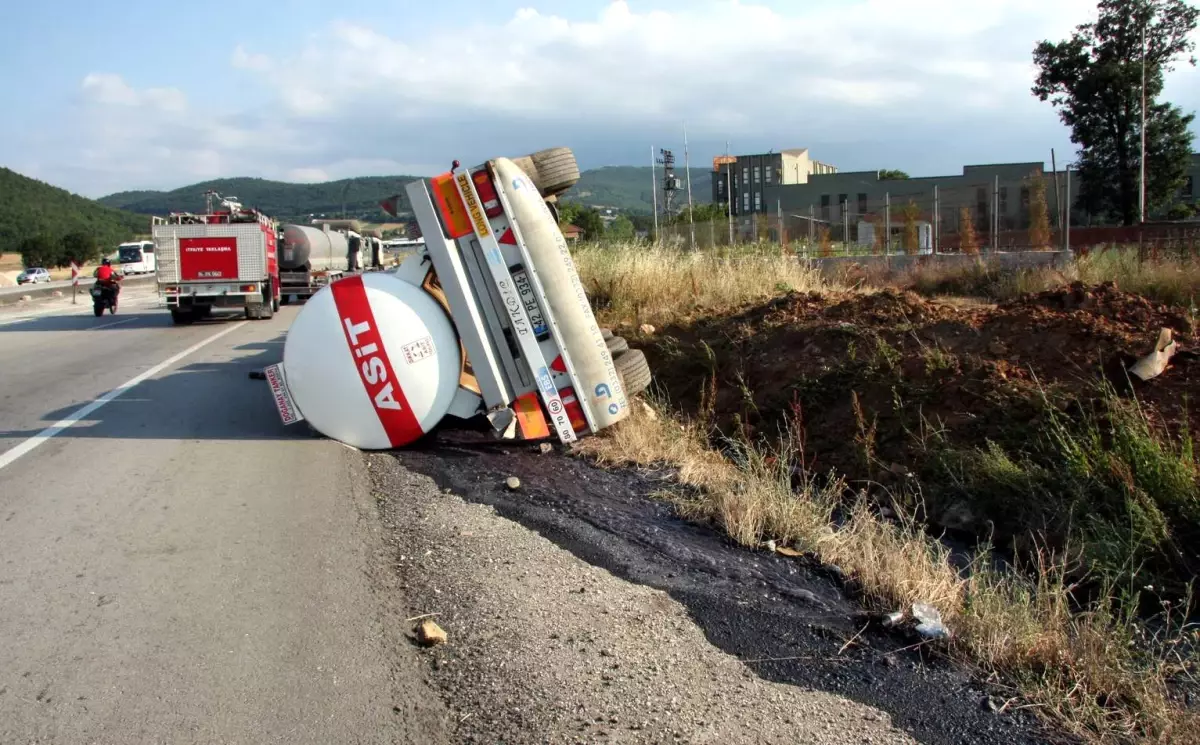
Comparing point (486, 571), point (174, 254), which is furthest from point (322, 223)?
point (486, 571)

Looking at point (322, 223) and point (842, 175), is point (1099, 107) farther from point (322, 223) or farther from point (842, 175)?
point (322, 223)

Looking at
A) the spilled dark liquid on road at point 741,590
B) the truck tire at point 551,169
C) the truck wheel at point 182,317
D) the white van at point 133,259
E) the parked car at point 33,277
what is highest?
the white van at point 133,259

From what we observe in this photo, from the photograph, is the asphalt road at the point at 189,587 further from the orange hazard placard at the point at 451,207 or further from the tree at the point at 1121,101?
the tree at the point at 1121,101

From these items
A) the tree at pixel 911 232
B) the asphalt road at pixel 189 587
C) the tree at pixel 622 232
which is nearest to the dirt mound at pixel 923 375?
the asphalt road at pixel 189 587

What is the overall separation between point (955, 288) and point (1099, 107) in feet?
85.6

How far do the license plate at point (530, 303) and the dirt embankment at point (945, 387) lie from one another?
2.10 metres

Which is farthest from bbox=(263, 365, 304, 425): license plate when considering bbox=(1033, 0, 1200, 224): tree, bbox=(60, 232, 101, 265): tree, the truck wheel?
bbox=(60, 232, 101, 265): tree

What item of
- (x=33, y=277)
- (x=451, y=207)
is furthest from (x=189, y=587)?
(x=33, y=277)

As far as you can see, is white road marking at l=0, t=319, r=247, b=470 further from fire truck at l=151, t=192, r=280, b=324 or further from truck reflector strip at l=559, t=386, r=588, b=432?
fire truck at l=151, t=192, r=280, b=324

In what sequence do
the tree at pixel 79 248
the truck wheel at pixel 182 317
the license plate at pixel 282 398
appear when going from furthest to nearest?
the tree at pixel 79 248 → the truck wheel at pixel 182 317 → the license plate at pixel 282 398

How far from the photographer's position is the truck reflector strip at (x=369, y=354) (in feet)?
25.7

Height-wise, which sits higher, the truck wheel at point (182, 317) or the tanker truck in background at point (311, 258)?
the tanker truck in background at point (311, 258)

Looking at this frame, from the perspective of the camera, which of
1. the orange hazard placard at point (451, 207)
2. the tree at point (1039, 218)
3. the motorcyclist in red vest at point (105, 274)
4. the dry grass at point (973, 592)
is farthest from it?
the motorcyclist in red vest at point (105, 274)

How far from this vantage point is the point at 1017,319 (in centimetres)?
893
